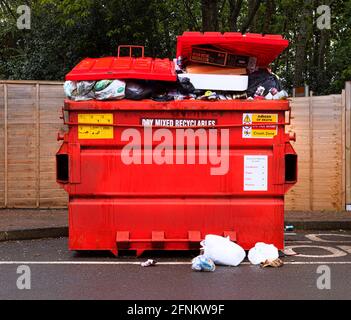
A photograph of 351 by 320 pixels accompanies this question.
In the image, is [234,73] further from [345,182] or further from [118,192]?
[345,182]

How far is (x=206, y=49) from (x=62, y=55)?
9281mm

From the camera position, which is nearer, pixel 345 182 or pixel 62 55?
pixel 345 182

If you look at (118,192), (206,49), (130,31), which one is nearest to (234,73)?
(206,49)

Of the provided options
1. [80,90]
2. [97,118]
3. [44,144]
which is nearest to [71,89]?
[80,90]

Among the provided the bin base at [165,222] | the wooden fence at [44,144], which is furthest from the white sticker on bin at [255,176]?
the wooden fence at [44,144]

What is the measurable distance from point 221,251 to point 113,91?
2.21 meters

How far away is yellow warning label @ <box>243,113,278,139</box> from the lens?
7.12 metres

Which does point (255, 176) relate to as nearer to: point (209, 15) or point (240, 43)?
point (240, 43)

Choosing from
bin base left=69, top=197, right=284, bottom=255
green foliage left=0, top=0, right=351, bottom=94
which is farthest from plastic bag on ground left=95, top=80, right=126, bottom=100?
green foliage left=0, top=0, right=351, bottom=94

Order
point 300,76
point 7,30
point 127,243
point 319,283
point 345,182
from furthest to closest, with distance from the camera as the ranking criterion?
point 7,30 < point 300,76 < point 345,182 < point 127,243 < point 319,283

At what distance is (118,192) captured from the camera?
7078mm

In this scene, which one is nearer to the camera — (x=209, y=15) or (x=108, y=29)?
(x=209, y=15)

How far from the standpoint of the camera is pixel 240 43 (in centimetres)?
722

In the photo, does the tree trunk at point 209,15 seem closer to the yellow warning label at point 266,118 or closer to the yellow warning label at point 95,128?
the yellow warning label at point 266,118
